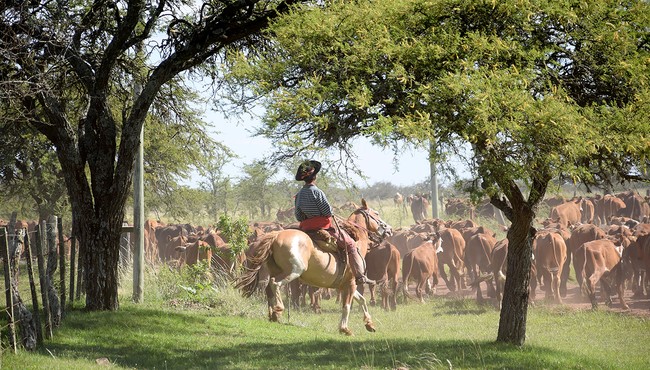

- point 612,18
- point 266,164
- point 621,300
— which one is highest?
point 612,18

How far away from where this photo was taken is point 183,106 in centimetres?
1786

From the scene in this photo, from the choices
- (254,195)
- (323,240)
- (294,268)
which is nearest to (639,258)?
(323,240)

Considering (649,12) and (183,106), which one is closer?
(649,12)

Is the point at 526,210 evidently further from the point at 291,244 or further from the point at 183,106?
the point at 183,106

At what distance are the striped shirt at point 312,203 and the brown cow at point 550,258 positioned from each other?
8387 mm

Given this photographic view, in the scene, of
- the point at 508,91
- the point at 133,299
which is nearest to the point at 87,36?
the point at 133,299

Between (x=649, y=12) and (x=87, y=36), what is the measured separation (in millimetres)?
10105

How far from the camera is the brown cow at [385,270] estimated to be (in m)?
19.7

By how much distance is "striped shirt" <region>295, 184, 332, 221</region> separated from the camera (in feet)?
47.4

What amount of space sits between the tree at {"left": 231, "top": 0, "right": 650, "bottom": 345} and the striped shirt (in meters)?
3.84

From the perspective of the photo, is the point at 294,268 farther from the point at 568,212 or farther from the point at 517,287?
the point at 568,212

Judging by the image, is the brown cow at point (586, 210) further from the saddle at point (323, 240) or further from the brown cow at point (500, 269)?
the saddle at point (323, 240)

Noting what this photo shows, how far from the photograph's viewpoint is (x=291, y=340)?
1294cm

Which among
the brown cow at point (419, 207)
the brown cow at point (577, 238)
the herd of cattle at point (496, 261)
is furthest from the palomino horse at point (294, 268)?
the brown cow at point (419, 207)
